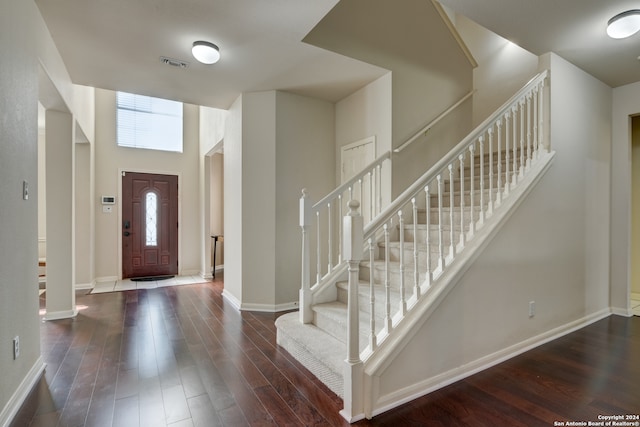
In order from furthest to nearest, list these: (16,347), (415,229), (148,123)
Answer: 1. (148,123)
2. (415,229)
3. (16,347)

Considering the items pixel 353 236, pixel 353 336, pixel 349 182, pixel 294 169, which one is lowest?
pixel 353 336

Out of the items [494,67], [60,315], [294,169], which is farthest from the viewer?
[494,67]

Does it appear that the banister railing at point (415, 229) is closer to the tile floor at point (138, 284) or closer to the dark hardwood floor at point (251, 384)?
the dark hardwood floor at point (251, 384)

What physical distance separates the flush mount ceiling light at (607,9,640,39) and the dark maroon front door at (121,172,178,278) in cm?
660

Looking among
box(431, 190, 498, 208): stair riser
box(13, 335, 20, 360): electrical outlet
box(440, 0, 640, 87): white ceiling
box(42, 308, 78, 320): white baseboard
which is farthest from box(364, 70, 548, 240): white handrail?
box(42, 308, 78, 320): white baseboard

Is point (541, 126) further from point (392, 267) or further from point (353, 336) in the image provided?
A: point (353, 336)

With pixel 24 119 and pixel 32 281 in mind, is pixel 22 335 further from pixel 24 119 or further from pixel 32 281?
pixel 24 119

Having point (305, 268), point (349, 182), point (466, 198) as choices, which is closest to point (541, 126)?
point (466, 198)

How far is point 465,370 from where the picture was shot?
2.37 metres

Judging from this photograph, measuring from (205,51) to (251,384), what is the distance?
9.28 feet

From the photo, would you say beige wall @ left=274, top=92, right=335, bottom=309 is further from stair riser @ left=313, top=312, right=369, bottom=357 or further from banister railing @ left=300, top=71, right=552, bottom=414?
stair riser @ left=313, top=312, right=369, bottom=357

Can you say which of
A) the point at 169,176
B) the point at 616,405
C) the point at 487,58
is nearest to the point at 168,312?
the point at 169,176

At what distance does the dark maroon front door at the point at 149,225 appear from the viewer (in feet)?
20.2

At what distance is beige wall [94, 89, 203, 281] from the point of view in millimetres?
5926
